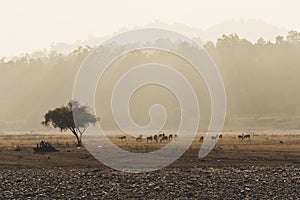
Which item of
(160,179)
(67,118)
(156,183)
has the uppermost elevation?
(67,118)

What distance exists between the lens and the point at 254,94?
651 feet

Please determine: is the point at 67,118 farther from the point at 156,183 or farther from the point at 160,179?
the point at 156,183

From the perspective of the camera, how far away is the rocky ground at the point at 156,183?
34.4 meters

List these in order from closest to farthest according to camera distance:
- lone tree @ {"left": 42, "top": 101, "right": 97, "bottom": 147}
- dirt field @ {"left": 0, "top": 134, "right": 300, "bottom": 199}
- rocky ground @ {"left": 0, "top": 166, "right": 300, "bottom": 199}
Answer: rocky ground @ {"left": 0, "top": 166, "right": 300, "bottom": 199}, dirt field @ {"left": 0, "top": 134, "right": 300, "bottom": 199}, lone tree @ {"left": 42, "top": 101, "right": 97, "bottom": 147}

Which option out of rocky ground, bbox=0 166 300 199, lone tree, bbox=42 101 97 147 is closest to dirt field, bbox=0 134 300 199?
rocky ground, bbox=0 166 300 199

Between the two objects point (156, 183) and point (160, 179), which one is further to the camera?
point (160, 179)

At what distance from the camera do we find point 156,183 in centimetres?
3884

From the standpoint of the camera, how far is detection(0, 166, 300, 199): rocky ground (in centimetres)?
3444

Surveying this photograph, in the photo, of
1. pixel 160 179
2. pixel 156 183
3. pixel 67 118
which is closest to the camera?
pixel 156 183

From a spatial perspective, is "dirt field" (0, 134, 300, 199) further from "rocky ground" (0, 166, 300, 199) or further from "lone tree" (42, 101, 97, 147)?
"lone tree" (42, 101, 97, 147)

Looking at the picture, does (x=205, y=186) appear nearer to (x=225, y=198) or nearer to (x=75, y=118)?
(x=225, y=198)

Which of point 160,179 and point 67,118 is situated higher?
point 67,118

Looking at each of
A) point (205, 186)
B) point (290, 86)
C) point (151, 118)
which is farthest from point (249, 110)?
point (205, 186)

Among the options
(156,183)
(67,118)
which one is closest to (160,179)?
(156,183)
